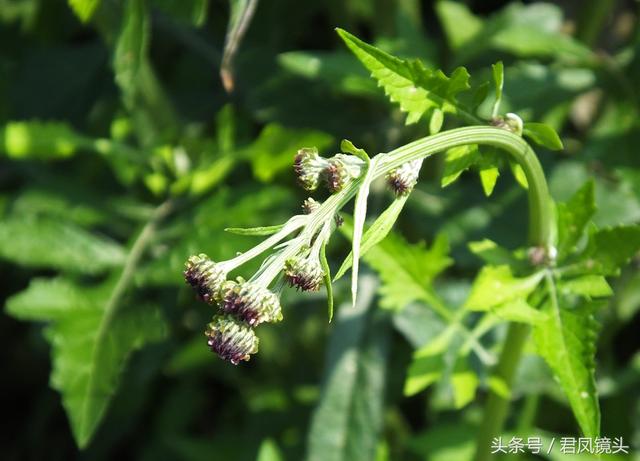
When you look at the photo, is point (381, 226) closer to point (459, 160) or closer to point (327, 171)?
point (327, 171)

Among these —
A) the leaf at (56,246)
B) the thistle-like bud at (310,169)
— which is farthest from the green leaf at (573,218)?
the leaf at (56,246)

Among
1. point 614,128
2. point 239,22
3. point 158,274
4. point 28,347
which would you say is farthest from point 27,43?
point 614,128

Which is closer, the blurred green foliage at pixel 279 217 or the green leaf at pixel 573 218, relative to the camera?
the green leaf at pixel 573 218

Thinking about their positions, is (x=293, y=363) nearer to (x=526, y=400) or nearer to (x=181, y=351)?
(x=181, y=351)

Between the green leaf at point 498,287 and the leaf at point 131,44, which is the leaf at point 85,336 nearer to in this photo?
the leaf at point 131,44

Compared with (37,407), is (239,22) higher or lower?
higher

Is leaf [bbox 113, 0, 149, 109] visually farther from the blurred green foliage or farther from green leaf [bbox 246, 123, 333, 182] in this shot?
green leaf [bbox 246, 123, 333, 182]

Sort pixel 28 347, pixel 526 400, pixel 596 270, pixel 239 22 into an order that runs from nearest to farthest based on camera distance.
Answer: pixel 596 270 < pixel 239 22 < pixel 526 400 < pixel 28 347

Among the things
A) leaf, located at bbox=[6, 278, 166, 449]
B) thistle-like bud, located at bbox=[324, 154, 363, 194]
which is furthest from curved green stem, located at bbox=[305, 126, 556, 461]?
leaf, located at bbox=[6, 278, 166, 449]
